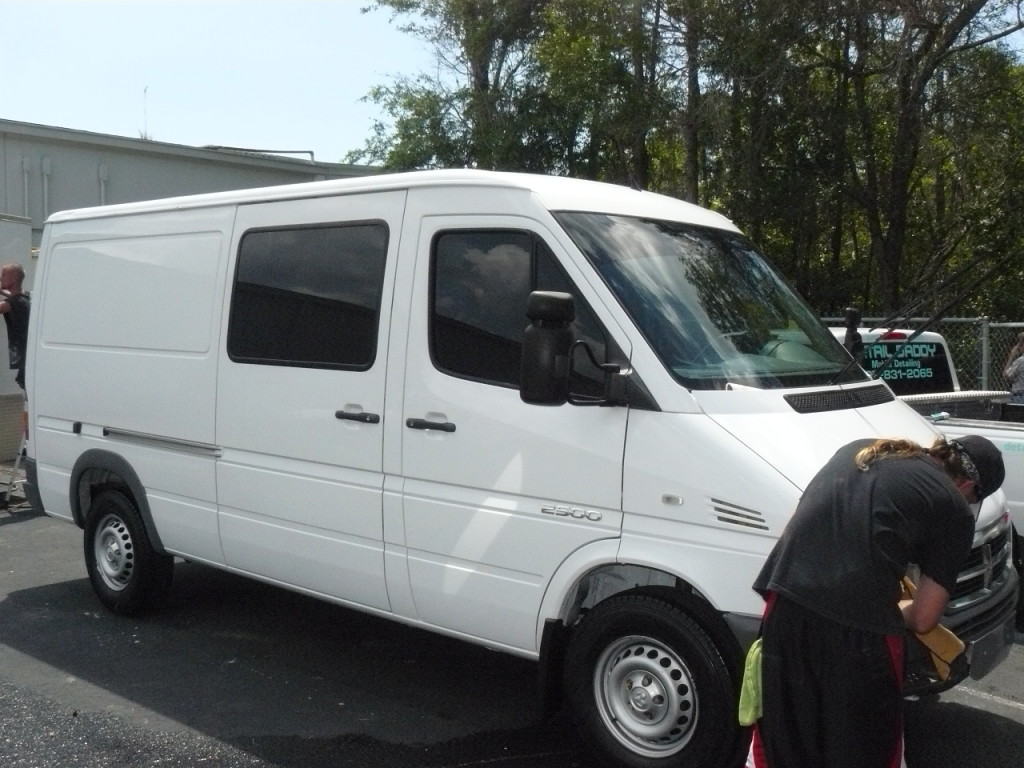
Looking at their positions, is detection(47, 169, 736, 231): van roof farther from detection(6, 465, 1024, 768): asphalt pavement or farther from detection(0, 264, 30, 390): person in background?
detection(0, 264, 30, 390): person in background

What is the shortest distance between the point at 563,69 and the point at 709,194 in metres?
3.81

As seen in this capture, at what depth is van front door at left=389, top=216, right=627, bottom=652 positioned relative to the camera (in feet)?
14.3

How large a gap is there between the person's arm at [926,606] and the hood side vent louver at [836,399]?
1353 millimetres

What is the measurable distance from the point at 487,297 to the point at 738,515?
1.50 meters

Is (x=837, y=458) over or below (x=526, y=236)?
below

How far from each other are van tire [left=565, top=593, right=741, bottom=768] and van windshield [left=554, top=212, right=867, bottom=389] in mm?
929

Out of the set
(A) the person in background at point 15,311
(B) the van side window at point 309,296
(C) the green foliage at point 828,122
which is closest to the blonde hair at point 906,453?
(B) the van side window at point 309,296

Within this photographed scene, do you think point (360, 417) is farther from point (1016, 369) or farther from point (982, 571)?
point (1016, 369)

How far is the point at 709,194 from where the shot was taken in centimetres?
1739

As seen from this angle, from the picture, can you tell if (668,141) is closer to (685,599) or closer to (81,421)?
(81,421)

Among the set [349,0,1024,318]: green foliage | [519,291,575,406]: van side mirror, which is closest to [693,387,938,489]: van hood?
[519,291,575,406]: van side mirror

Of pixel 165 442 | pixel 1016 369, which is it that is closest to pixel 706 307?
pixel 165 442

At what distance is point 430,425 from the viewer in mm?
4809

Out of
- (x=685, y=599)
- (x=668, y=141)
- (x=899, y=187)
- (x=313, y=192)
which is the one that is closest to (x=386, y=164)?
(x=668, y=141)
